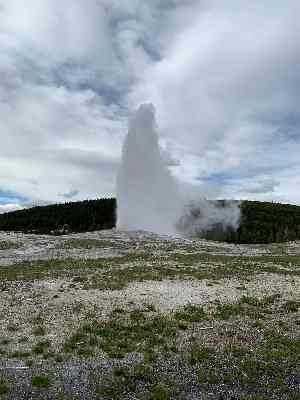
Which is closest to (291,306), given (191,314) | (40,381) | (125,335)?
(191,314)

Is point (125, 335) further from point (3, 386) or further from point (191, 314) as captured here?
point (3, 386)

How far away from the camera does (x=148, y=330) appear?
22719 millimetres

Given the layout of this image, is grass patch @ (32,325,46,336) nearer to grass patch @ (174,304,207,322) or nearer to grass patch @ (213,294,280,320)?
grass patch @ (174,304,207,322)

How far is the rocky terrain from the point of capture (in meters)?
16.2

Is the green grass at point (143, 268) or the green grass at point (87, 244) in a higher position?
the green grass at point (87, 244)

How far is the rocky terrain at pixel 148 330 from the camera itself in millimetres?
16188

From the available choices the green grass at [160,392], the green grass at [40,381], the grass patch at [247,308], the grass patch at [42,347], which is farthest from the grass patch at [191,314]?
the green grass at [40,381]

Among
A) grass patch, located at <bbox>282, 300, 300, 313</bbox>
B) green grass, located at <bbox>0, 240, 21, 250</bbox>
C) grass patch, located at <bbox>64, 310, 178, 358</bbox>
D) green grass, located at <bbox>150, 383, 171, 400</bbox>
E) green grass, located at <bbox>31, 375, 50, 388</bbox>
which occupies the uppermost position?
green grass, located at <bbox>0, 240, 21, 250</bbox>

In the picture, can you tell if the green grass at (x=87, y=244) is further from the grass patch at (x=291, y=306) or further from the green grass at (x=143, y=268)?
the grass patch at (x=291, y=306)

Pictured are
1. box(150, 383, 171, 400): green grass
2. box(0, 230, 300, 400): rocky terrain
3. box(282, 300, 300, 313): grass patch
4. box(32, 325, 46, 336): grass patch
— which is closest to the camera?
box(150, 383, 171, 400): green grass

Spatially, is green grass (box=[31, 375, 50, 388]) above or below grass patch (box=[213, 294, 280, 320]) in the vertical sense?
below

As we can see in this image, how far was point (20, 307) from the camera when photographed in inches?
1057

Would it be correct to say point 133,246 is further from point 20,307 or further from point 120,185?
point 120,185

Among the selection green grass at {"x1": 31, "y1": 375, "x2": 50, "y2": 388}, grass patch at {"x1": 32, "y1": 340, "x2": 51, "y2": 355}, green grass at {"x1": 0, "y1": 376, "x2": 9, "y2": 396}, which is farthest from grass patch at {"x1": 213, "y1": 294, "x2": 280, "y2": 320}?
green grass at {"x1": 0, "y1": 376, "x2": 9, "y2": 396}
